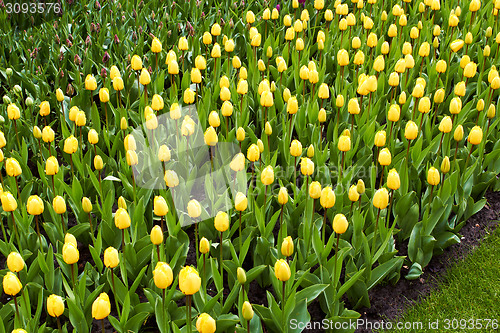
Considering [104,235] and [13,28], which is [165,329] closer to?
[104,235]

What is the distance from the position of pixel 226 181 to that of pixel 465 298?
1.41m

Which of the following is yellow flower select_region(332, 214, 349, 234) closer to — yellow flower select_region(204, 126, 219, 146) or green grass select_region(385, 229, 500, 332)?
green grass select_region(385, 229, 500, 332)

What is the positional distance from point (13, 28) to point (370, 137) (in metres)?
3.55

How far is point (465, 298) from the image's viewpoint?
280 cm

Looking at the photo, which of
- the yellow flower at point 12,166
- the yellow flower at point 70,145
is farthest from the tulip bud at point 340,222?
the yellow flower at point 12,166

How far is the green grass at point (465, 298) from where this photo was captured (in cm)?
268

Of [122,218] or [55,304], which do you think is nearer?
[55,304]

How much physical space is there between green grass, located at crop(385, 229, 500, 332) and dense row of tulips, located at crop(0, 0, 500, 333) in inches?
6.2

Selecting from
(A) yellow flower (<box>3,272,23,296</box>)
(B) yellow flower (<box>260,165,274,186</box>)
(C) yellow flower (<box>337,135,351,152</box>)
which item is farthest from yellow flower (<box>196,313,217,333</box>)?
(C) yellow flower (<box>337,135,351,152</box>)

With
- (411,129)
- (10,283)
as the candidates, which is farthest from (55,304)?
(411,129)

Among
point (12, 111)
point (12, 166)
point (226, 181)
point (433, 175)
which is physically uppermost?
point (12, 111)

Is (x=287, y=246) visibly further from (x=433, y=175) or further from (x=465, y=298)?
(x=465, y=298)

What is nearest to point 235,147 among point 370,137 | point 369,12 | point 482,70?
point 370,137

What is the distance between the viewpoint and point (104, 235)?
2832mm
